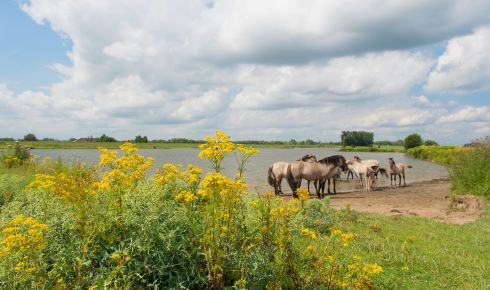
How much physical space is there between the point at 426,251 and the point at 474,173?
12652 millimetres

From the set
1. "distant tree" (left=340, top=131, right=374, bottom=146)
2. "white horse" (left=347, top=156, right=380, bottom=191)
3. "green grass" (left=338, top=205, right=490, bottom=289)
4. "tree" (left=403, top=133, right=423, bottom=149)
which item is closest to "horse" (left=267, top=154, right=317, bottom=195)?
"white horse" (left=347, top=156, right=380, bottom=191)

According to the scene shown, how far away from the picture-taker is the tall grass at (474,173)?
651 inches

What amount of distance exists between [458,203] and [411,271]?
11916mm

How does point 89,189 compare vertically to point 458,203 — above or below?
above

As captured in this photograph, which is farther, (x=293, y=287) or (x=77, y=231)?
(x=293, y=287)

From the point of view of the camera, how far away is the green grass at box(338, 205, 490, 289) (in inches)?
230

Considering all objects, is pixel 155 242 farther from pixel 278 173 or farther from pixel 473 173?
pixel 473 173

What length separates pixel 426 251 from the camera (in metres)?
7.51

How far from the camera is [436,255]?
7.26 meters

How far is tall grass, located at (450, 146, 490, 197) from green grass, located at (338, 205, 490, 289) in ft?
19.6

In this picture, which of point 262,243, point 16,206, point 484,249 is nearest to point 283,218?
point 262,243

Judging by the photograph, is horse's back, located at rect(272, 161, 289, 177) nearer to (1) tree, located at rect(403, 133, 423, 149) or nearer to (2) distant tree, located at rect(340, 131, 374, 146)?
(1) tree, located at rect(403, 133, 423, 149)

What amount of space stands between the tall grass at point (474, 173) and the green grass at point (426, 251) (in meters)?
5.97

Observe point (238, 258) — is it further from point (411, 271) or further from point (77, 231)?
point (411, 271)
